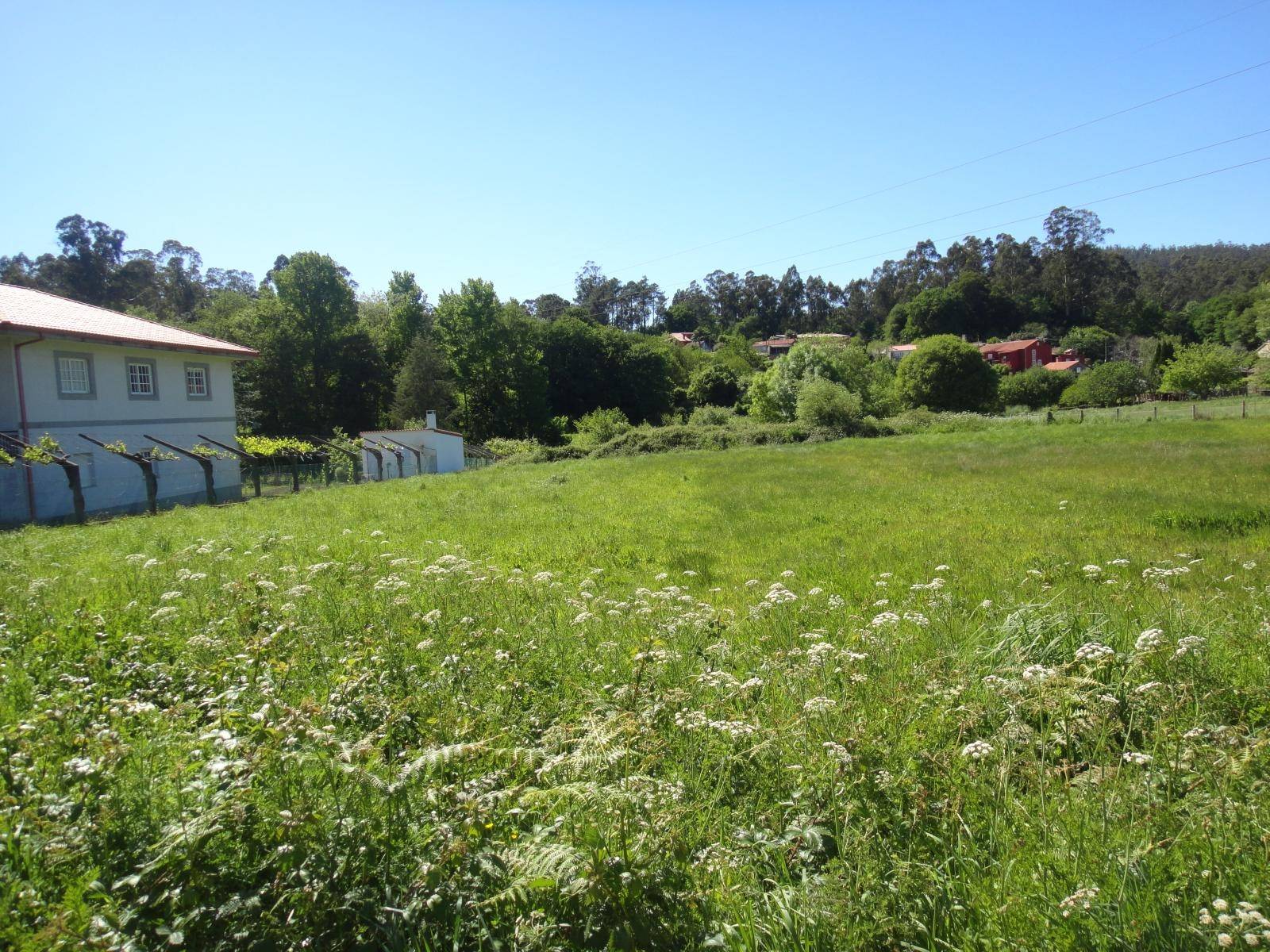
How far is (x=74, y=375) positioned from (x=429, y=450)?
1371 cm

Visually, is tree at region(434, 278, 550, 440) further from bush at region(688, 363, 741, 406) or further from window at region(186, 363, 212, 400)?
window at region(186, 363, 212, 400)

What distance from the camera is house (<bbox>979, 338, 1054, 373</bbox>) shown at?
91438 millimetres

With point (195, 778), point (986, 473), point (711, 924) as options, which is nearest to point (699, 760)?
point (711, 924)

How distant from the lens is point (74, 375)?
22.6 metres

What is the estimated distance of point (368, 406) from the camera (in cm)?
5316

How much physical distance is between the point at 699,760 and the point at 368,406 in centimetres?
5364

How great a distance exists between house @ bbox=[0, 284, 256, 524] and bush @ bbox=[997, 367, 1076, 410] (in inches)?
2644

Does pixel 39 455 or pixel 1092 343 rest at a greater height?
pixel 1092 343

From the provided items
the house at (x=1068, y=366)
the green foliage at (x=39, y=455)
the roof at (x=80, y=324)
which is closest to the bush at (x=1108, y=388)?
the house at (x=1068, y=366)

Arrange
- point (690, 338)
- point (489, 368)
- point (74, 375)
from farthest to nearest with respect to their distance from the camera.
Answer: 1. point (690, 338)
2. point (489, 368)
3. point (74, 375)

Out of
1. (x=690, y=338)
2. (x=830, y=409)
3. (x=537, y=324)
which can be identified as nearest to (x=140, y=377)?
(x=830, y=409)

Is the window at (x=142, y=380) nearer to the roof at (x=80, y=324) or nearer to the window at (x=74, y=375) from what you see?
the roof at (x=80, y=324)

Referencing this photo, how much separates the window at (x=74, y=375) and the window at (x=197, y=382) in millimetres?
4333

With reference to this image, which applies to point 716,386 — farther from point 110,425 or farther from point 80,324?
point 80,324
